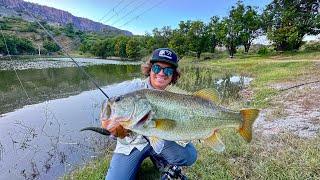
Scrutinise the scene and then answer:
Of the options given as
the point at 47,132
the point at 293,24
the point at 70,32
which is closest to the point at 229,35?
the point at 293,24

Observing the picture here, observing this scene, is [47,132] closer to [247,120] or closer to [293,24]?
[247,120]

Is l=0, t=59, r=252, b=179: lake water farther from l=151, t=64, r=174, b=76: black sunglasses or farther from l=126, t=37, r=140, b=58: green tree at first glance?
l=126, t=37, r=140, b=58: green tree

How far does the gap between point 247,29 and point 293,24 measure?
8.83 m

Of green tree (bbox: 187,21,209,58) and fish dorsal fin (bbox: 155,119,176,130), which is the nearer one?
fish dorsal fin (bbox: 155,119,176,130)

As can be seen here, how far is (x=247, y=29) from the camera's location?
54.6 meters

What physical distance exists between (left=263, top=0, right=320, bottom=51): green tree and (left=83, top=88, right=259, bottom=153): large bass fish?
4427cm

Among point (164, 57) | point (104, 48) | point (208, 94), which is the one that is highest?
point (164, 57)

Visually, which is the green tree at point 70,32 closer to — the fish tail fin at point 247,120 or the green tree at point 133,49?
the fish tail fin at point 247,120

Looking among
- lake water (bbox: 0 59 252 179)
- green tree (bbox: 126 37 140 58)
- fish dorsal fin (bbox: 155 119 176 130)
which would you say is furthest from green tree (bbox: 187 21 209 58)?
fish dorsal fin (bbox: 155 119 176 130)

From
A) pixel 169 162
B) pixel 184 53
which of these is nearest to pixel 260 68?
pixel 169 162

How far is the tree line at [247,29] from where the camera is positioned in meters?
46.0

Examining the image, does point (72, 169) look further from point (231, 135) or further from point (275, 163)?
point (275, 163)

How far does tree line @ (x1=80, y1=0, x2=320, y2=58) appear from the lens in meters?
46.0

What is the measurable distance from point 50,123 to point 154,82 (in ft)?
25.6
